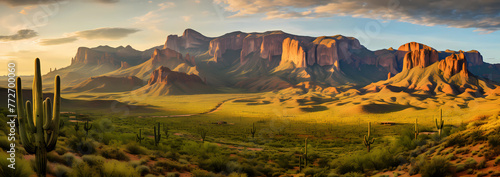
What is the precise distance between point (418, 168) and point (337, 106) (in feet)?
326

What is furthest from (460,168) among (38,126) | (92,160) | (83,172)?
(92,160)

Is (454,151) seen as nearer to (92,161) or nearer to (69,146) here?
(92,161)

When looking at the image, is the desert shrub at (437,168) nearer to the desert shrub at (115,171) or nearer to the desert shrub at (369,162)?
the desert shrub at (369,162)

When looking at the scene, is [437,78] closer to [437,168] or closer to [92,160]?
[437,168]

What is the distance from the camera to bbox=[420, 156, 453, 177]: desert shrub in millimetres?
13758

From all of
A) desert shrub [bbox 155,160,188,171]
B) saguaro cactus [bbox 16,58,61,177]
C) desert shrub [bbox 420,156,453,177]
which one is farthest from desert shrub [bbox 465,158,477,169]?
saguaro cactus [bbox 16,58,61,177]

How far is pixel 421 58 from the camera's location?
177 m

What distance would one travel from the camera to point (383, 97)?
128 m

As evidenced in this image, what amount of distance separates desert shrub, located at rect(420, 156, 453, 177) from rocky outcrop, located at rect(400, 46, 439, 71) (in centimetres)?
18581

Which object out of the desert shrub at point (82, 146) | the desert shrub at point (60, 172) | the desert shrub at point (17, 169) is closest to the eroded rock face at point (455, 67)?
the desert shrub at point (82, 146)

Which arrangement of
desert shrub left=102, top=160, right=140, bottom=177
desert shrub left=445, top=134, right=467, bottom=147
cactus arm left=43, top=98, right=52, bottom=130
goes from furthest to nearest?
desert shrub left=445, top=134, right=467, bottom=147, desert shrub left=102, top=160, right=140, bottom=177, cactus arm left=43, top=98, right=52, bottom=130

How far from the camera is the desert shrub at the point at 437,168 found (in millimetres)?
13758

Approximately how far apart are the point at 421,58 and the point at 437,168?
189373mm

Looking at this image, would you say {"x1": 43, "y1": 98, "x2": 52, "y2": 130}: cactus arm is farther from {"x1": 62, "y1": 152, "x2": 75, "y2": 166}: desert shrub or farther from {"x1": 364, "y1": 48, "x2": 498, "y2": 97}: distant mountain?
{"x1": 364, "y1": 48, "x2": 498, "y2": 97}: distant mountain
